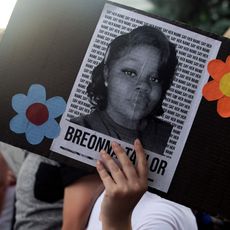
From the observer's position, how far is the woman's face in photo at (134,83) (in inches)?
33.5

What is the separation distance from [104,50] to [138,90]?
0.10 m

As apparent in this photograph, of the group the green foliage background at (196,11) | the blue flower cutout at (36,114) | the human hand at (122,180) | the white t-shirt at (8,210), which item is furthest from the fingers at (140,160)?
the green foliage background at (196,11)

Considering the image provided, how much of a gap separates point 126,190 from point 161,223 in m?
0.16

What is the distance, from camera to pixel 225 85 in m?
0.86

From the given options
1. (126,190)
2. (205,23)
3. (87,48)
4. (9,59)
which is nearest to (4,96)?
(9,59)

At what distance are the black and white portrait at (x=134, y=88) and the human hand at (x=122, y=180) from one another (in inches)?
1.2

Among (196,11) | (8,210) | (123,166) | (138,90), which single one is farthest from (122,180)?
(196,11)

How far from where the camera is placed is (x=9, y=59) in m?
0.88

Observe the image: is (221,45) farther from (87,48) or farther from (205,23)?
(205,23)

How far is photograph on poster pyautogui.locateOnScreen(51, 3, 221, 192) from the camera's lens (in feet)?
2.79

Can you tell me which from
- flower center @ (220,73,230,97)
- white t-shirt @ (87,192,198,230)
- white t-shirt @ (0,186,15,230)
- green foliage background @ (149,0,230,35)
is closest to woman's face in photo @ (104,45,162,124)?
flower center @ (220,73,230,97)

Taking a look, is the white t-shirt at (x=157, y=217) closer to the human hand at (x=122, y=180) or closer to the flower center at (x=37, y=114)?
the human hand at (x=122, y=180)

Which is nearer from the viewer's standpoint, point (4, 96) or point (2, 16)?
point (4, 96)

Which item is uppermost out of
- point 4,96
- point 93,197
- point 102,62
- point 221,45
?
point 221,45
